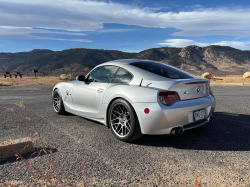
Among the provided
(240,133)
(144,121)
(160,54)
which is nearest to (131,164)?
(144,121)

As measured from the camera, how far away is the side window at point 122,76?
13.2ft

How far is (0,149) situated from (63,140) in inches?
43.4

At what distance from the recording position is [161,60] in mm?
168625

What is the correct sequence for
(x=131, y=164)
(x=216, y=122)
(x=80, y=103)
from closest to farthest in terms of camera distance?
(x=131, y=164) < (x=80, y=103) < (x=216, y=122)

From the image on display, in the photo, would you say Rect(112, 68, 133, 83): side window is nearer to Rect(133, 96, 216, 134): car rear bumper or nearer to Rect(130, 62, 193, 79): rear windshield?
Rect(130, 62, 193, 79): rear windshield

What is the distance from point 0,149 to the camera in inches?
124

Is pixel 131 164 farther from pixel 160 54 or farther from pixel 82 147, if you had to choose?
pixel 160 54

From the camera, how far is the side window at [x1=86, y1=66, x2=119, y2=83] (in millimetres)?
4438

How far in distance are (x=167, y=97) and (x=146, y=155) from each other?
0.99 metres

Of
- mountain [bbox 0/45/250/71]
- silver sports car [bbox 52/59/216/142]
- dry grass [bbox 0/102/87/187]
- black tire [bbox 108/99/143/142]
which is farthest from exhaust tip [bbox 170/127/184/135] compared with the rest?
mountain [bbox 0/45/250/71]

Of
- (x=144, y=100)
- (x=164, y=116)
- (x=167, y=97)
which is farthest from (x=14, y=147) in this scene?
(x=167, y=97)

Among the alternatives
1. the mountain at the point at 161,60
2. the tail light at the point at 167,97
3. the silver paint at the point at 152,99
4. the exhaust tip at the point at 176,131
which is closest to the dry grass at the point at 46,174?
the exhaust tip at the point at 176,131

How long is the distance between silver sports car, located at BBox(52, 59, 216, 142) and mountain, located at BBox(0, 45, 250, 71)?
5257 inches

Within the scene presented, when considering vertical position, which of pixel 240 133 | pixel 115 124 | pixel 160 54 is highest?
pixel 160 54
